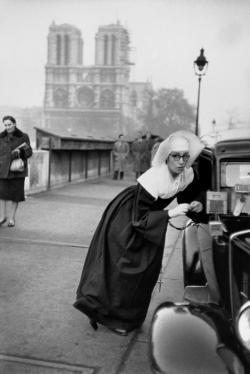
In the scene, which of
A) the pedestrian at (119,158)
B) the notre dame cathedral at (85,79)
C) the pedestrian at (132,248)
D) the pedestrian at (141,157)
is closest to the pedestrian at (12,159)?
the pedestrian at (132,248)

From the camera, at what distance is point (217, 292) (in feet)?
11.6

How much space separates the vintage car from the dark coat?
13.7 feet

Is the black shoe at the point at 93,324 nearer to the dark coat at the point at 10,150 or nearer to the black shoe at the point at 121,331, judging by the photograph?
the black shoe at the point at 121,331

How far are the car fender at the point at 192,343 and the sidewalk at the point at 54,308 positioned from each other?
30.1 inches

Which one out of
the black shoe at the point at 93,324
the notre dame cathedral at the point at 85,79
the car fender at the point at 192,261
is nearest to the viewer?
the black shoe at the point at 93,324

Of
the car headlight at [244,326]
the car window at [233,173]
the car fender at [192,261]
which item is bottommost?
the car fender at [192,261]

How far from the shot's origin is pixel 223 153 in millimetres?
3723

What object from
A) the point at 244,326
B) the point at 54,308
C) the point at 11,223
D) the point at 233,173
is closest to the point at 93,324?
the point at 54,308

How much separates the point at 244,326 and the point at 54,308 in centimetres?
242

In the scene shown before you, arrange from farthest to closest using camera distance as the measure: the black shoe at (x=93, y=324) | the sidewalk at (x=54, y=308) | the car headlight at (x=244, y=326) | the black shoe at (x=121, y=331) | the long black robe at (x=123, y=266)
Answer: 1. the black shoe at (x=93, y=324)
2. the black shoe at (x=121, y=331)
3. the long black robe at (x=123, y=266)
4. the sidewalk at (x=54, y=308)
5. the car headlight at (x=244, y=326)

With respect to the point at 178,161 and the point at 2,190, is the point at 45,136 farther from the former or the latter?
the point at 178,161

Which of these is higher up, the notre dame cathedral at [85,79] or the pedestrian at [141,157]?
the notre dame cathedral at [85,79]

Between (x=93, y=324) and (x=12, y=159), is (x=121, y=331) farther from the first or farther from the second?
(x=12, y=159)

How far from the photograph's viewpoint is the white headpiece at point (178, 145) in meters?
3.45
